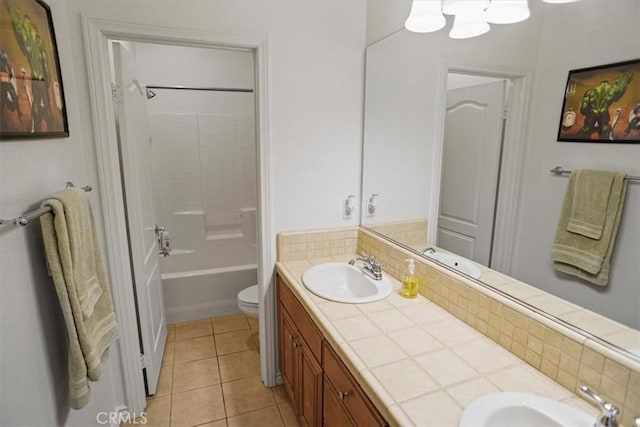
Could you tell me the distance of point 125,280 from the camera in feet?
5.86

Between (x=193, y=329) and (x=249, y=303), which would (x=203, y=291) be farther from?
(x=249, y=303)

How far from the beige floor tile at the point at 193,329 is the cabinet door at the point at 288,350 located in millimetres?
966

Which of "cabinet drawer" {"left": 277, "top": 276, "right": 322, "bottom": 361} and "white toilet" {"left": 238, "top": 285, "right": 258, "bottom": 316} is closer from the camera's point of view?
"cabinet drawer" {"left": 277, "top": 276, "right": 322, "bottom": 361}

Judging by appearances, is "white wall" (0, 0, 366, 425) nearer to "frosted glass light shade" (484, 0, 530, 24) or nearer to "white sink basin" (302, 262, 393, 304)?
"white sink basin" (302, 262, 393, 304)

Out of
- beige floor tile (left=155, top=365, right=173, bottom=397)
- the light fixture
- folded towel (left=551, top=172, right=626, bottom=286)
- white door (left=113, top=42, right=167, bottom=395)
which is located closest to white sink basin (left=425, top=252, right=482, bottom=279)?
folded towel (left=551, top=172, right=626, bottom=286)

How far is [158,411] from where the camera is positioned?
6.45 feet

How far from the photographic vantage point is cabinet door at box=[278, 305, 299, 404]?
179 centimetres

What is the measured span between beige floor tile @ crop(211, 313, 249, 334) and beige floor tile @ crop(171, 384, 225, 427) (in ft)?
2.24

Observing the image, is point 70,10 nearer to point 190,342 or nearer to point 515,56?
point 515,56

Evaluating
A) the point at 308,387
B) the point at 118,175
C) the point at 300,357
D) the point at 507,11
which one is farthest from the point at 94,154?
the point at 507,11

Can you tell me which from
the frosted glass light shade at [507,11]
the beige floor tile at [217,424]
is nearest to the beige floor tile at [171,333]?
the beige floor tile at [217,424]

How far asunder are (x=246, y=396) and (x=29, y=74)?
192 cm

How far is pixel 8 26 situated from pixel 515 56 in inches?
60.4

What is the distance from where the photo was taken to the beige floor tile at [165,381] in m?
2.11
